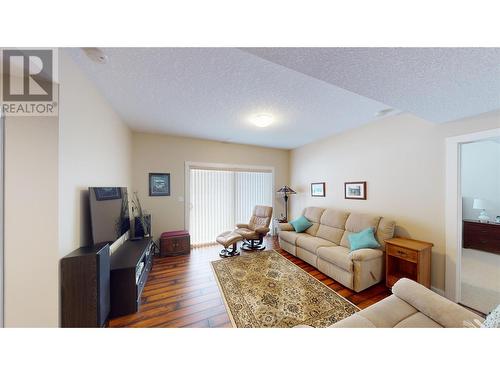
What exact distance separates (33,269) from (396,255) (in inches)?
149

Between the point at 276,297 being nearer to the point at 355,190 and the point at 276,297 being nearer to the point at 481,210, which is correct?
the point at 355,190

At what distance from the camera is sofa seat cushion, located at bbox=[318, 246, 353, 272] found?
2.28 m

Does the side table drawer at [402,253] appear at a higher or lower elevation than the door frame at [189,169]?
lower

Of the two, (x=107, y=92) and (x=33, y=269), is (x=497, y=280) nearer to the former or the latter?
(x=33, y=269)

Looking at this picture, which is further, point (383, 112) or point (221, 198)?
point (221, 198)

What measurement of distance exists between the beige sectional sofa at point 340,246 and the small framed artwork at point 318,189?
44 cm

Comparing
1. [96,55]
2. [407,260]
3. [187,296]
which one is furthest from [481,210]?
[96,55]

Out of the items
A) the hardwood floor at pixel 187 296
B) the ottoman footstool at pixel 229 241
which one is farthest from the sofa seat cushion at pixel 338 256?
the ottoman footstool at pixel 229 241

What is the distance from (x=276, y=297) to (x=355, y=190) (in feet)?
8.06

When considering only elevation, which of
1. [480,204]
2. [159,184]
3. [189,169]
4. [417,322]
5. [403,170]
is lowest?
[417,322]

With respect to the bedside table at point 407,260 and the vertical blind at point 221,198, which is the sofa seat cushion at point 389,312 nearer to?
the bedside table at point 407,260

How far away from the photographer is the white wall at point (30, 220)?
1.30m

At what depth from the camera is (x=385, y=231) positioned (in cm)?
252
